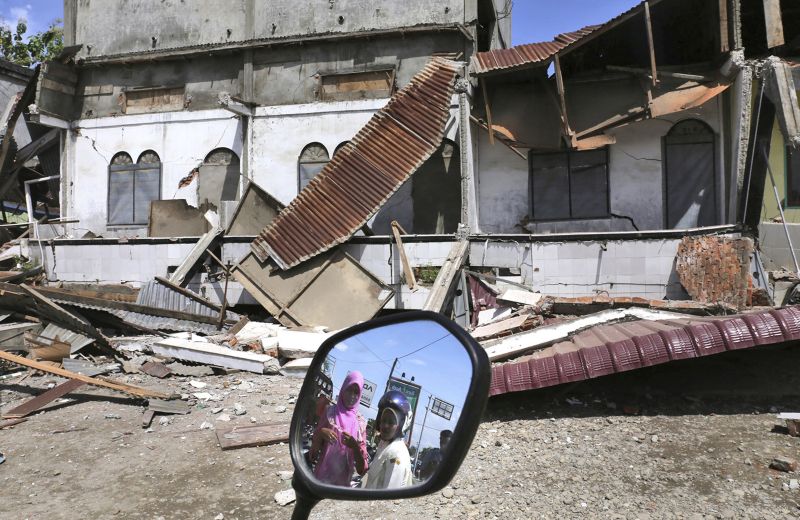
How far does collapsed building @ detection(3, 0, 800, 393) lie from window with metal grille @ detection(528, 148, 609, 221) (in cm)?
4

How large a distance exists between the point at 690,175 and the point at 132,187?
14000 millimetres

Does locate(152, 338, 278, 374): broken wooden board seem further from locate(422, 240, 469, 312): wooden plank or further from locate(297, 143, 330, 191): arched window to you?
locate(297, 143, 330, 191): arched window

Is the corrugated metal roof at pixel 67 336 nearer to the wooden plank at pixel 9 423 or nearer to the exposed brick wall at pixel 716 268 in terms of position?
the wooden plank at pixel 9 423

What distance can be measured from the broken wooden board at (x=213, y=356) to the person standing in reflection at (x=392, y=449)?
5.84m

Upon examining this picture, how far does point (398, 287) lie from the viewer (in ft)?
32.8

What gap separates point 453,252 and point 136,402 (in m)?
5.77

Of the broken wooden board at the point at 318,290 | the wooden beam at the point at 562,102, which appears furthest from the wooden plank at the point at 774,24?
the broken wooden board at the point at 318,290

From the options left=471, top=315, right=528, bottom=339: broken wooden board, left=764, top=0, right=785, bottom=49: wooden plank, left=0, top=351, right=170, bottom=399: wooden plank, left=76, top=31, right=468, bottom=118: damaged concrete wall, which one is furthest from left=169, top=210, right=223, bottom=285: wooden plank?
left=764, top=0, right=785, bottom=49: wooden plank

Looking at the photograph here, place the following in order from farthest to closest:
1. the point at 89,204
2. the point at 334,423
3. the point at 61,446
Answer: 1. the point at 89,204
2. the point at 61,446
3. the point at 334,423

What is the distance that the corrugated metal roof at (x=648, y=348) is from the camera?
4.07m

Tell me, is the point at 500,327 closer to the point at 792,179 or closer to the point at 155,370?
the point at 155,370

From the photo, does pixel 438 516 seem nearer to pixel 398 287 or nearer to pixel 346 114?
pixel 398 287

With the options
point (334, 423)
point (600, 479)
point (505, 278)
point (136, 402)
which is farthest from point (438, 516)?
point (505, 278)

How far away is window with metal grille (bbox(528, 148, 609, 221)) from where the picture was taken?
11.8 m
